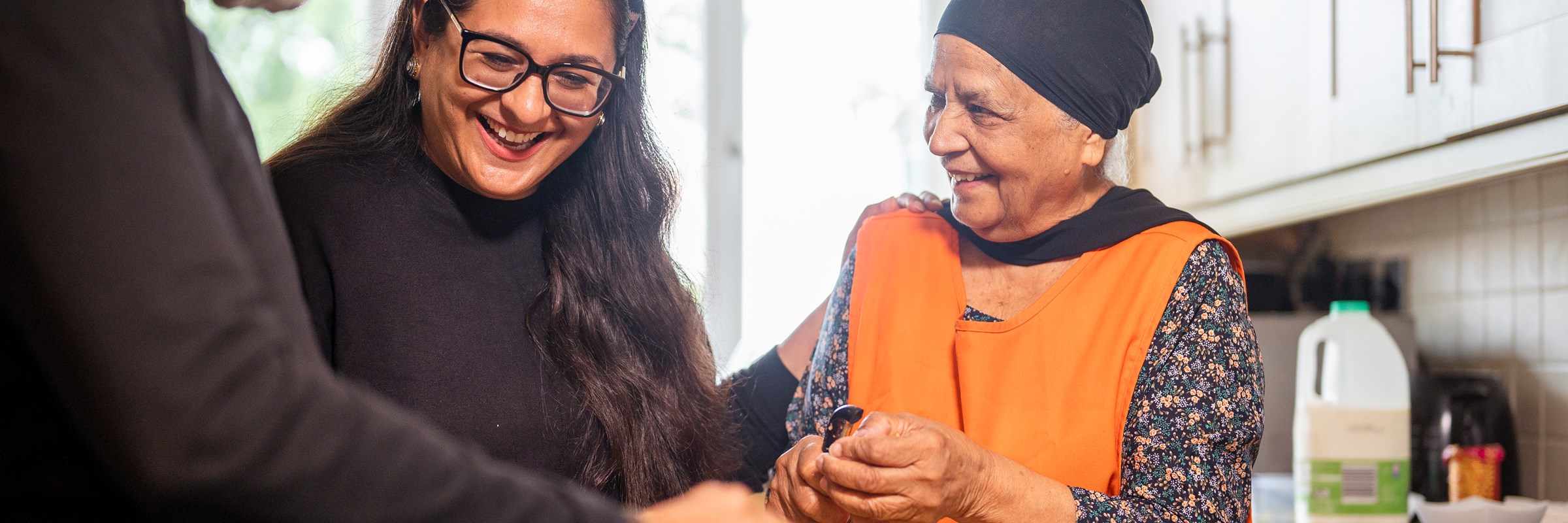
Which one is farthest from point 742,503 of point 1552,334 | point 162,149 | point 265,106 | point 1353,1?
point 265,106

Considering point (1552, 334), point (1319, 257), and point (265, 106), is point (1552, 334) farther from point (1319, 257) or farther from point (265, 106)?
point (265, 106)

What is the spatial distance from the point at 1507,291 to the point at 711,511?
1.74m

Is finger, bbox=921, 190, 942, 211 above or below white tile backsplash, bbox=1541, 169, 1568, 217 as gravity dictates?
above

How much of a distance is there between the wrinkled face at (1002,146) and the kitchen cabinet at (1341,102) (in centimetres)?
58

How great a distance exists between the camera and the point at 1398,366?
1877 mm

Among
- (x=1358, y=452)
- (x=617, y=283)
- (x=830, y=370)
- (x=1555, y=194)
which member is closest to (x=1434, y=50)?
(x=1555, y=194)

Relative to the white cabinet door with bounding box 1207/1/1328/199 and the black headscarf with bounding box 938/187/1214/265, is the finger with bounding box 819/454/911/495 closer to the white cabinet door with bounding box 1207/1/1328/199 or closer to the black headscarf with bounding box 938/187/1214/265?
the black headscarf with bounding box 938/187/1214/265

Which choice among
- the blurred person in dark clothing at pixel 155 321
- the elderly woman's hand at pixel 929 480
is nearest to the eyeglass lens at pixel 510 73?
the elderly woman's hand at pixel 929 480

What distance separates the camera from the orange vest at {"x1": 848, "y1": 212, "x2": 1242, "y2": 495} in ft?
3.55

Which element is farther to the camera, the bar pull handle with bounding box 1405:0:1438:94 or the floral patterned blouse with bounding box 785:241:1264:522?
the bar pull handle with bounding box 1405:0:1438:94

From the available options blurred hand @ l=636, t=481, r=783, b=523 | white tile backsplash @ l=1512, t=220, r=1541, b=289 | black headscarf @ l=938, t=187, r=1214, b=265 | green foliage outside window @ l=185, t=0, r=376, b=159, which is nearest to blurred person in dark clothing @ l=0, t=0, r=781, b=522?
blurred hand @ l=636, t=481, r=783, b=523

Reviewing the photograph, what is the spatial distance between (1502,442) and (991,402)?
119 centimetres

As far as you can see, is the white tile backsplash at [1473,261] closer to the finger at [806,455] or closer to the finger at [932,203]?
the finger at [932,203]

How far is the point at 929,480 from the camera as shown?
953 millimetres
